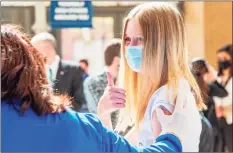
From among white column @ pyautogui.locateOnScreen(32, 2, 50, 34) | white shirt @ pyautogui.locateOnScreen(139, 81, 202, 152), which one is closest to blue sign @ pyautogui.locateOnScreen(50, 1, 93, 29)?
white column @ pyautogui.locateOnScreen(32, 2, 50, 34)

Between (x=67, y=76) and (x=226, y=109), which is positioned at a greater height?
(x=67, y=76)

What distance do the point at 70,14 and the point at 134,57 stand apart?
497cm

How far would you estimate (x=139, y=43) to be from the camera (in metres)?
2.37

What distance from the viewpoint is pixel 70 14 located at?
732cm

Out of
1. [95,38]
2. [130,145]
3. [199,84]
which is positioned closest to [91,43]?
[95,38]

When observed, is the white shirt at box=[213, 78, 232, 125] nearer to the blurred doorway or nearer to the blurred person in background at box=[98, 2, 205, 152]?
the blurred doorway

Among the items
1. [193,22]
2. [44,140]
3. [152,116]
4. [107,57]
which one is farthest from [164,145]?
[193,22]

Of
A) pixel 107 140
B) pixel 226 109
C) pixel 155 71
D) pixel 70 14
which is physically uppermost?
pixel 70 14

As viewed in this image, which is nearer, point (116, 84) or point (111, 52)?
point (116, 84)

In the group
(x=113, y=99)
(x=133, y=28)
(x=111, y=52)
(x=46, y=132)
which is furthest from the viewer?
(x=111, y=52)

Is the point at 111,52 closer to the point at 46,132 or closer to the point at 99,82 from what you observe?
the point at 99,82

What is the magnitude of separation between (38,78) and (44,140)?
0.62ft

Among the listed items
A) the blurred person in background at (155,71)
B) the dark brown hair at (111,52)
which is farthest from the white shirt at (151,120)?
the dark brown hair at (111,52)

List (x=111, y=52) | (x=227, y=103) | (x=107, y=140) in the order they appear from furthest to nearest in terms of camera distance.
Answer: (x=227, y=103) → (x=111, y=52) → (x=107, y=140)
